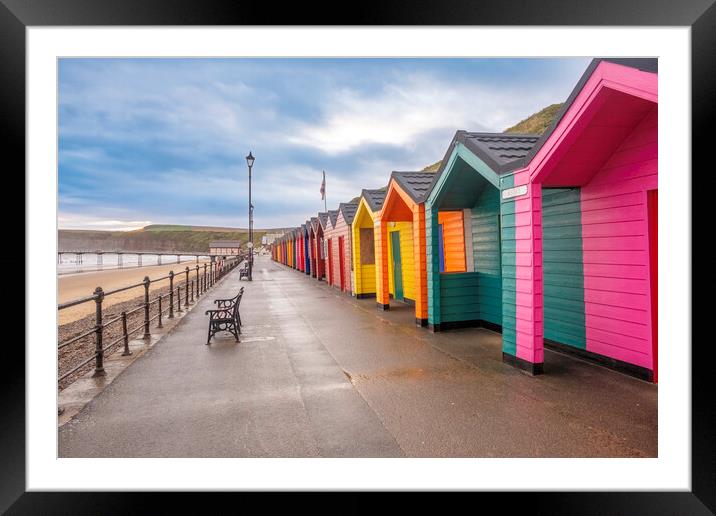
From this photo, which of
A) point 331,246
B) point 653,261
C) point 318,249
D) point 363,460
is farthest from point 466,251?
point 318,249

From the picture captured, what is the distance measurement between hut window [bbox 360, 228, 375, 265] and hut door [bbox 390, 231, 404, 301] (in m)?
0.98

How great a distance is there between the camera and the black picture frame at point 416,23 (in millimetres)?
2912

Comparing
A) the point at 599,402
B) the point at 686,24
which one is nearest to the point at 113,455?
the point at 599,402

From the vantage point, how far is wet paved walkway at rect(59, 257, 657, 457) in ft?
12.4

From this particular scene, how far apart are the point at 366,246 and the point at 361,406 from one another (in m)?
11.0

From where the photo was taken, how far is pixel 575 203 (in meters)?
6.48

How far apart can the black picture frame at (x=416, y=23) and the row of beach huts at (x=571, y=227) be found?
108 cm

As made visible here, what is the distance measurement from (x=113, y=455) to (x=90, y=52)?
134 inches

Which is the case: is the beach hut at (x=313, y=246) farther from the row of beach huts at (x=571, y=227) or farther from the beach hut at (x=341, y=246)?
the row of beach huts at (x=571, y=227)

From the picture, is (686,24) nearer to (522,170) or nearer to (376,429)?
(522,170)

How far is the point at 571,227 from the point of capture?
6.57 metres

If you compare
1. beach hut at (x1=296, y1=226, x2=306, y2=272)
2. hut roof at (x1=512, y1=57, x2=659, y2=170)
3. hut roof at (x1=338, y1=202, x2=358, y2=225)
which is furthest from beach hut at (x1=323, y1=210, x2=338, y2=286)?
hut roof at (x1=512, y1=57, x2=659, y2=170)

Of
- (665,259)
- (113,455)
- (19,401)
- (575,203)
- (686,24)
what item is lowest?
(113,455)

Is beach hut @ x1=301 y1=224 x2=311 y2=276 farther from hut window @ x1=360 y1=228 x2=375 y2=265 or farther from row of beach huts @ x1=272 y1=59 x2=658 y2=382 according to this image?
row of beach huts @ x1=272 y1=59 x2=658 y2=382
